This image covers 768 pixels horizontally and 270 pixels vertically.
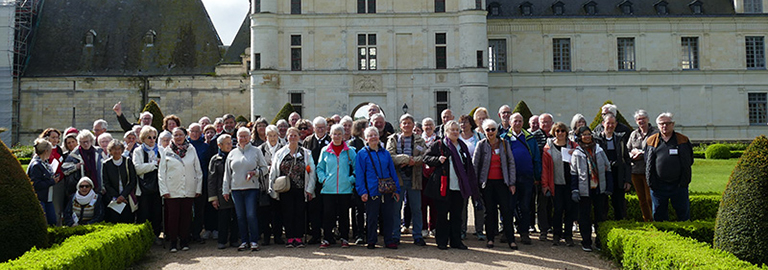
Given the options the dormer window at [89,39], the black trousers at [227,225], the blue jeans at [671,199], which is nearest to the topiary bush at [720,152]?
the blue jeans at [671,199]

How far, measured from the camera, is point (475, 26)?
27.3 meters

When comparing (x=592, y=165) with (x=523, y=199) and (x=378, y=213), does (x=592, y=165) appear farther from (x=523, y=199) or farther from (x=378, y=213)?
(x=378, y=213)

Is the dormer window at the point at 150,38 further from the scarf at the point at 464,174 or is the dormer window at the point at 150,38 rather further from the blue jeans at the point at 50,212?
the scarf at the point at 464,174

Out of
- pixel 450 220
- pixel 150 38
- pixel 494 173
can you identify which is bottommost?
pixel 450 220

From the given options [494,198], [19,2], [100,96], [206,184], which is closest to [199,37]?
[100,96]

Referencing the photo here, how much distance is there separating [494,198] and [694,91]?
89.3 feet

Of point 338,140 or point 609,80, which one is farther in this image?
point 609,80

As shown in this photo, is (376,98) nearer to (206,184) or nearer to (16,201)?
(206,184)

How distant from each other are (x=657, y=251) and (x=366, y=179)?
3.71 m

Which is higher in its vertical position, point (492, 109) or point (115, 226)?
point (492, 109)

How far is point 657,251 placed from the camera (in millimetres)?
6195

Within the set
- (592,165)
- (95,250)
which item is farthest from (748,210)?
(95,250)

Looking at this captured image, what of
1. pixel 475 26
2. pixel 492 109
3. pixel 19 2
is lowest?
pixel 492 109

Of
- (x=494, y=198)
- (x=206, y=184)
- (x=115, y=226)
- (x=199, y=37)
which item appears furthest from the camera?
(x=199, y=37)
